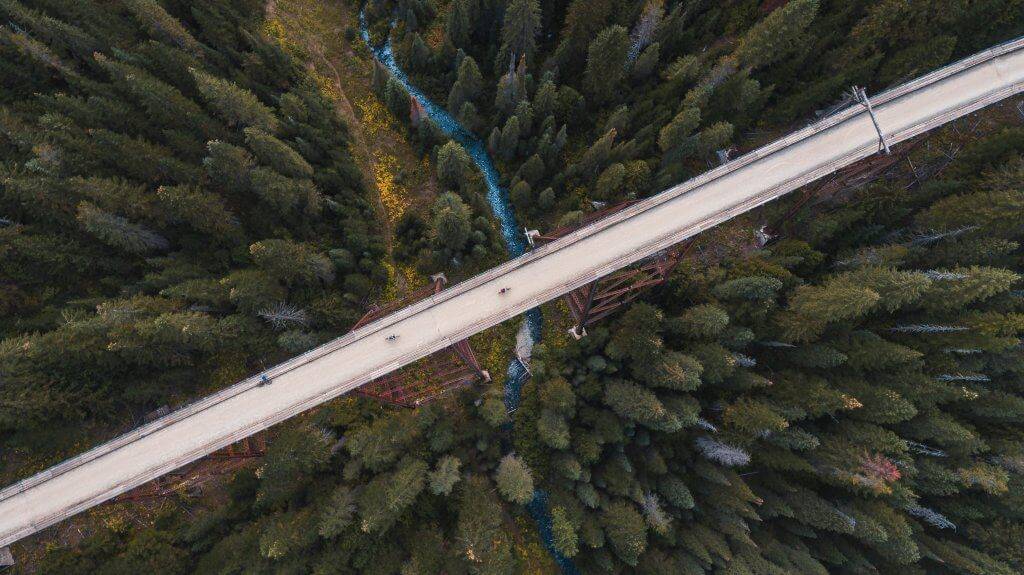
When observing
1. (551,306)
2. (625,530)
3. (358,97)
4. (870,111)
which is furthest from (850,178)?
(358,97)

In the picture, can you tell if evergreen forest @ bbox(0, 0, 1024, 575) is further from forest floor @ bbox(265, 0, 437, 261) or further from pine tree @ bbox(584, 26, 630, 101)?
forest floor @ bbox(265, 0, 437, 261)

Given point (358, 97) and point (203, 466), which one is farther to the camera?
point (358, 97)

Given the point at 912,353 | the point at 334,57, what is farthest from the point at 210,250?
the point at 912,353

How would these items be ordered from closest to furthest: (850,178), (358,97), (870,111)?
1. (870,111)
2. (850,178)
3. (358,97)

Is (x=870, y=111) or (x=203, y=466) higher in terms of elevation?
(x=870, y=111)

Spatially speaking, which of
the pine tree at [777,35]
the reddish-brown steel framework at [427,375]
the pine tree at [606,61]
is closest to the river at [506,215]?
the reddish-brown steel framework at [427,375]

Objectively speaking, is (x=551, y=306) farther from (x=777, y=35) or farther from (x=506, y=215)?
(x=777, y=35)

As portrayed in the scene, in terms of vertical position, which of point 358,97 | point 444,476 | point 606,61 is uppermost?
point 358,97

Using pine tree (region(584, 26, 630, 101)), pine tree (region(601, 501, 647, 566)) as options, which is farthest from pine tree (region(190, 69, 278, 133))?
pine tree (region(601, 501, 647, 566))

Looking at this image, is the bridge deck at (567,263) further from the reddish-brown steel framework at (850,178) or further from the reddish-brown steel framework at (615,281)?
the reddish-brown steel framework at (850,178)
